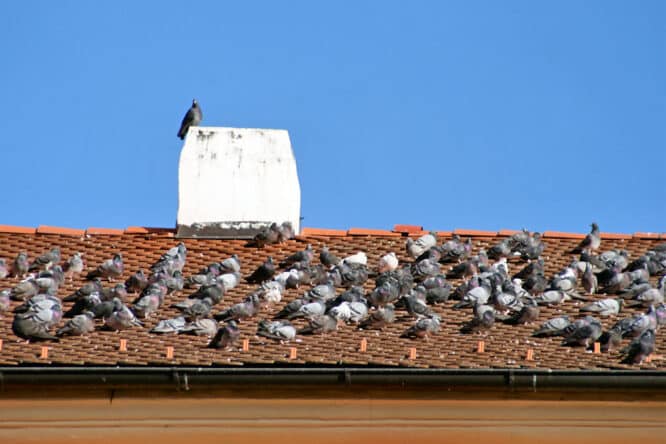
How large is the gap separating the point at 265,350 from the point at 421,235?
5.16 metres

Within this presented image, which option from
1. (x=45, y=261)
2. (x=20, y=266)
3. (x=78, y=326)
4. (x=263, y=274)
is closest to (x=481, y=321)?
(x=263, y=274)

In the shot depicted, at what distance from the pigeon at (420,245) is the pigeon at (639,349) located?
4607 mm

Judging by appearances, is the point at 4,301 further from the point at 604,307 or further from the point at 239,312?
the point at 604,307

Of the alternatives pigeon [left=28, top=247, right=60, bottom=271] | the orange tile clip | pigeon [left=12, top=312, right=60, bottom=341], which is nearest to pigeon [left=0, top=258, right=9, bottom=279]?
pigeon [left=28, top=247, right=60, bottom=271]

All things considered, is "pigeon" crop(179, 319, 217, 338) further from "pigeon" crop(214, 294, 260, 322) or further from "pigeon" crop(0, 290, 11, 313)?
"pigeon" crop(0, 290, 11, 313)

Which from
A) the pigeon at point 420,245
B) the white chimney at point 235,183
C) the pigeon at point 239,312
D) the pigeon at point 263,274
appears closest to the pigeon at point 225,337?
the pigeon at point 239,312

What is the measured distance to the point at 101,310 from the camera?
1686 centimetres

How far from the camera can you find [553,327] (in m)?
16.5

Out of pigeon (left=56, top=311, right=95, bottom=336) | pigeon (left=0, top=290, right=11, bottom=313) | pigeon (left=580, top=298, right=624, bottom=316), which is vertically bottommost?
pigeon (left=56, top=311, right=95, bottom=336)

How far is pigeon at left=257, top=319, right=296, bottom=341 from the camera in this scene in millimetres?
16141

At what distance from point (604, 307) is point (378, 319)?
2460 mm

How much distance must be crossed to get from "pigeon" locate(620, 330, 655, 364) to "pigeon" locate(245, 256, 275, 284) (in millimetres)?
4630

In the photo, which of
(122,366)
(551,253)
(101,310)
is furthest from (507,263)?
(122,366)

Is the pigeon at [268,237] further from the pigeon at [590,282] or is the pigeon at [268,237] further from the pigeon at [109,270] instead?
the pigeon at [590,282]
